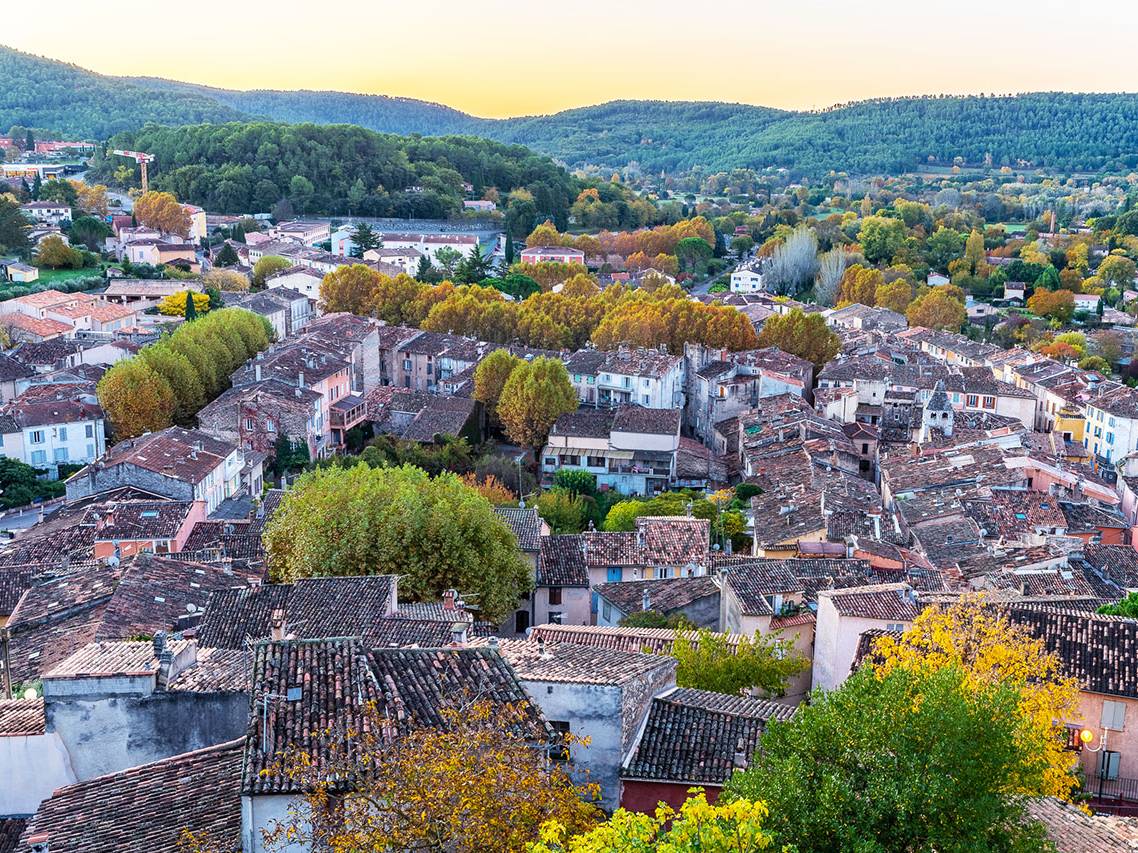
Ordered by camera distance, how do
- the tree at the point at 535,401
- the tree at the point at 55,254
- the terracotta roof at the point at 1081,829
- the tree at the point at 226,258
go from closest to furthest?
the terracotta roof at the point at 1081,829 → the tree at the point at 535,401 → the tree at the point at 55,254 → the tree at the point at 226,258

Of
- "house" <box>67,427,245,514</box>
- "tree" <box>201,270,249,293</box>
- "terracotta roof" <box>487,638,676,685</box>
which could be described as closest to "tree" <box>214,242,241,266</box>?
"tree" <box>201,270,249,293</box>

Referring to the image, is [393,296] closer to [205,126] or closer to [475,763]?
[475,763]

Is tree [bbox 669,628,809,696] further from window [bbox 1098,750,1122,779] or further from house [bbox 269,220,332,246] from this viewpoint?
house [bbox 269,220,332,246]

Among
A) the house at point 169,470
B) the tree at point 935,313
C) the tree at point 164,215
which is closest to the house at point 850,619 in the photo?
the house at point 169,470

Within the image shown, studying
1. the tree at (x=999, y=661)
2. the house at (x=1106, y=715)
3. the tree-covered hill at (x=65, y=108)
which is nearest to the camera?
the tree at (x=999, y=661)

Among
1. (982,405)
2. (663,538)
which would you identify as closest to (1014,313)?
(982,405)

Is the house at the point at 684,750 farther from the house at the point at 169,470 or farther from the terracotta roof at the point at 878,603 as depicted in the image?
the house at the point at 169,470

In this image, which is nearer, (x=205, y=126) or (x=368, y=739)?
(x=368, y=739)
